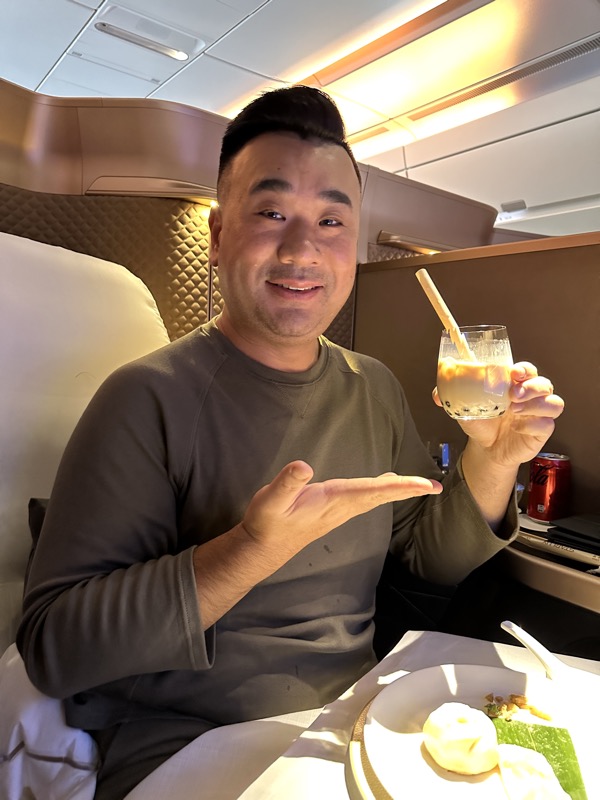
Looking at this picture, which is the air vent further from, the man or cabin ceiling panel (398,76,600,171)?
the man

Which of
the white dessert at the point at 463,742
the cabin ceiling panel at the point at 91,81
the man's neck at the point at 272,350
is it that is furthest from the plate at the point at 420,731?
the cabin ceiling panel at the point at 91,81

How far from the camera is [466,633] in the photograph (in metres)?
1.17

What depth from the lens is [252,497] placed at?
92 cm

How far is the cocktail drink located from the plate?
378 millimetres

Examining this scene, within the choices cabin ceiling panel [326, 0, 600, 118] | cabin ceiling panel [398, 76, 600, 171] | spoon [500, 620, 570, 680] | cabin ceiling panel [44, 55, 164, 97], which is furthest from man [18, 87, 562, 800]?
cabin ceiling panel [398, 76, 600, 171]

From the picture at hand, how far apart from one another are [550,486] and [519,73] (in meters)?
4.01

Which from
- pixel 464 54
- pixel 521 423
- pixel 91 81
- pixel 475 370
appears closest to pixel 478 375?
pixel 475 370

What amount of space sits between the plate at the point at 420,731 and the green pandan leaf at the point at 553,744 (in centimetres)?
2

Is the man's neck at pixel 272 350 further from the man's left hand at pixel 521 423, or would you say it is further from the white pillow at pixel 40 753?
the white pillow at pixel 40 753

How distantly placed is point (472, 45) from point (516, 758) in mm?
4410

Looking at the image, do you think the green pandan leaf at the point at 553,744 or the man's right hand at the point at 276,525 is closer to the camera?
the green pandan leaf at the point at 553,744

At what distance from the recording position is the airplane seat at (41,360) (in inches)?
43.8

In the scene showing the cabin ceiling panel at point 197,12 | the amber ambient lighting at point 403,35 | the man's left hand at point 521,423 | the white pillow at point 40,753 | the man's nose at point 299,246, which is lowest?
the white pillow at point 40,753

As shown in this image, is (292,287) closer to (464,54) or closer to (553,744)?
(553,744)
